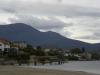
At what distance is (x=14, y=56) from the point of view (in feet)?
416

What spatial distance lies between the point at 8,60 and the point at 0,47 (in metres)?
22.4

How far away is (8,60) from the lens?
4621 inches

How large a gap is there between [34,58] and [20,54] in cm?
1104


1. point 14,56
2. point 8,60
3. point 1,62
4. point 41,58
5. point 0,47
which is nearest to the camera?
point 1,62

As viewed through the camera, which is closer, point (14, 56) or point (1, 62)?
point (1, 62)

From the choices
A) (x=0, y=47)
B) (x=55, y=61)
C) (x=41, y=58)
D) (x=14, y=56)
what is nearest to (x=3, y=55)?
(x=14, y=56)

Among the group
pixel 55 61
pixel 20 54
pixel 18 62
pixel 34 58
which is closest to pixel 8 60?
pixel 18 62

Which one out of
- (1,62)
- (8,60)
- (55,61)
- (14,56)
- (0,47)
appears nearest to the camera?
(1,62)

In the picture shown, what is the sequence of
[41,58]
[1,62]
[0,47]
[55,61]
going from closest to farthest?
[1,62], [0,47], [41,58], [55,61]

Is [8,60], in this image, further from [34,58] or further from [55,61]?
[55,61]

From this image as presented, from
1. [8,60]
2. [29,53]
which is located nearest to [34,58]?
[29,53]

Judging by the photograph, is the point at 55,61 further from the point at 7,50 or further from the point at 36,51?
the point at 7,50

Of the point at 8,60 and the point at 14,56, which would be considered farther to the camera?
the point at 14,56

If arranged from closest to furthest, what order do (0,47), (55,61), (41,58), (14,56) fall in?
1. (14,56)
2. (0,47)
3. (41,58)
4. (55,61)
